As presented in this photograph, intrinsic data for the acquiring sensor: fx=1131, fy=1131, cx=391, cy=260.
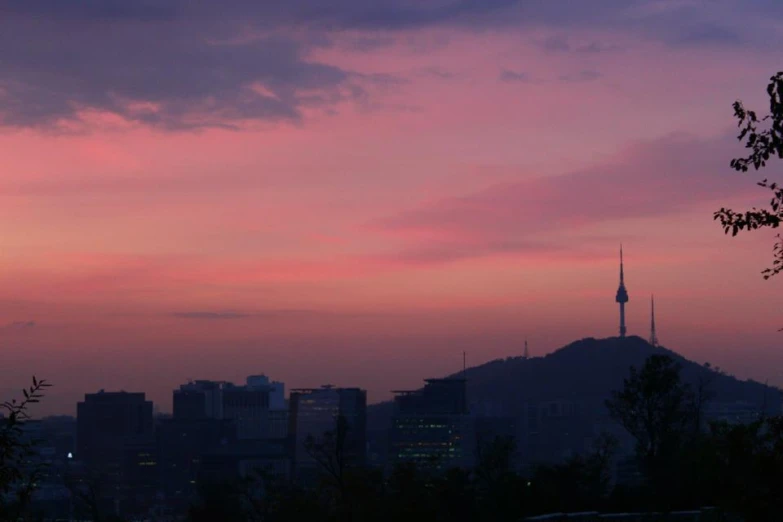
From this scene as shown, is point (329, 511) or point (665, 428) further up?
point (665, 428)

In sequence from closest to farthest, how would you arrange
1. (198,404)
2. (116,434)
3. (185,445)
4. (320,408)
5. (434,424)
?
1. (185,445)
2. (434,424)
3. (116,434)
4. (320,408)
5. (198,404)

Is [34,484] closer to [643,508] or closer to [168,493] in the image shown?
[643,508]

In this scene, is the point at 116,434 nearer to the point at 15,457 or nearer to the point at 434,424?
the point at 434,424

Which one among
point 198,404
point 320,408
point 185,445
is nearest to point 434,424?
point 320,408

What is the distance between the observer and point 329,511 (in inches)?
1025

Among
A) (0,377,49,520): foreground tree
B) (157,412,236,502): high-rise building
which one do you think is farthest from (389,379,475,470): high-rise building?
(0,377,49,520): foreground tree

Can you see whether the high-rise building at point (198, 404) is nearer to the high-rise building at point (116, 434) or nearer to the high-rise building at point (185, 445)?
the high-rise building at point (116, 434)

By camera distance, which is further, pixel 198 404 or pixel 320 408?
pixel 198 404

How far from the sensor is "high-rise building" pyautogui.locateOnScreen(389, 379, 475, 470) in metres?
149

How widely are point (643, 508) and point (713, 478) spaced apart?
5.77 ft

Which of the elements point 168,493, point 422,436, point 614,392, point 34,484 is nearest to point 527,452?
point 422,436

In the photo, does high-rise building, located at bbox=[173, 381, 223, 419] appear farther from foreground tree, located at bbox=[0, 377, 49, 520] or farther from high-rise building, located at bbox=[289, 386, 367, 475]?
foreground tree, located at bbox=[0, 377, 49, 520]

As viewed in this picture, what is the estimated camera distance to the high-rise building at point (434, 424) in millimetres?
149000

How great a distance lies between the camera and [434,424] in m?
159
